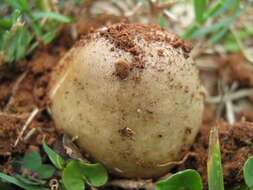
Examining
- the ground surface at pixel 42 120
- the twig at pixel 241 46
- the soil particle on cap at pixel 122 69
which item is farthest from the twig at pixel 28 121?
the twig at pixel 241 46

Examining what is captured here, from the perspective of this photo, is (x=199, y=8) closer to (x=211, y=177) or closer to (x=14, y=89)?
(x=211, y=177)

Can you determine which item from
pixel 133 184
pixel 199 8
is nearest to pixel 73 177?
pixel 133 184

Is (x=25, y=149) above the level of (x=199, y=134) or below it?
above

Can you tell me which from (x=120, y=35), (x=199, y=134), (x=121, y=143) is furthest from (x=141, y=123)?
(x=199, y=134)

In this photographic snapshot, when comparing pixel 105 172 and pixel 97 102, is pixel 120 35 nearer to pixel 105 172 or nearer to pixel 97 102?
pixel 97 102

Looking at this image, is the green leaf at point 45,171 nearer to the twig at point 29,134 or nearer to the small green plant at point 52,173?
the small green plant at point 52,173

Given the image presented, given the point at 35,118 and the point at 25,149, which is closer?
the point at 25,149

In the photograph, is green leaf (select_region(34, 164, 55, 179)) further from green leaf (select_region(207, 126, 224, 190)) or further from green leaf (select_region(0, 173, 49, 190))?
green leaf (select_region(207, 126, 224, 190))
